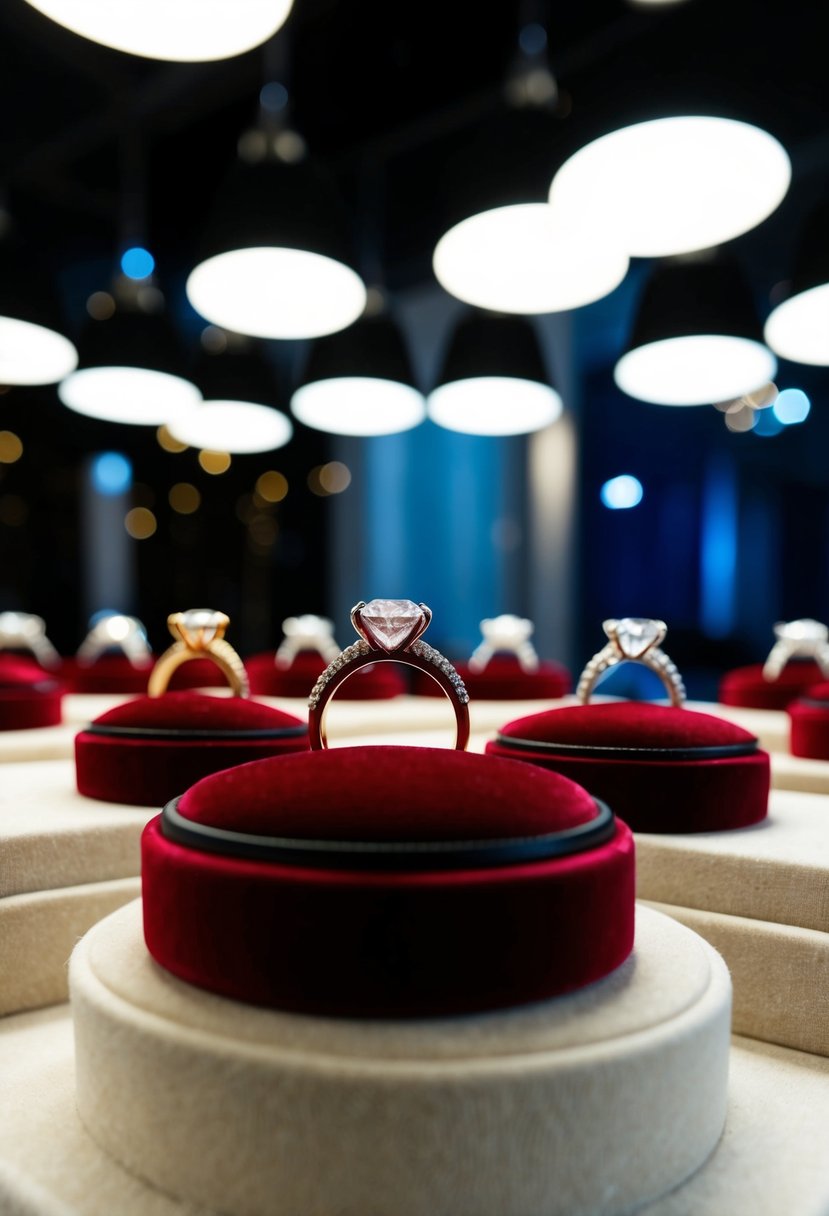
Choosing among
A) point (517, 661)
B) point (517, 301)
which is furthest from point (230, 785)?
point (517, 661)

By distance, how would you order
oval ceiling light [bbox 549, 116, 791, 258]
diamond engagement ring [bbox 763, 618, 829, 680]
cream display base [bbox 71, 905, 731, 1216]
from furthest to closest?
diamond engagement ring [bbox 763, 618, 829, 680] < oval ceiling light [bbox 549, 116, 791, 258] < cream display base [bbox 71, 905, 731, 1216]

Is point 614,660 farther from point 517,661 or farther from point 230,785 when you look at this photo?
point 517,661

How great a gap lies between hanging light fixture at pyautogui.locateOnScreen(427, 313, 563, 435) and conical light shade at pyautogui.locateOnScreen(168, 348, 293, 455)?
0.69 m

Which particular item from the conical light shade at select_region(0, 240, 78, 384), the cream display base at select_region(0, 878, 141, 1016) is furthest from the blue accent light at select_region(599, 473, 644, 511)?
the cream display base at select_region(0, 878, 141, 1016)

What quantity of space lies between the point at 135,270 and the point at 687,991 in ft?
16.7

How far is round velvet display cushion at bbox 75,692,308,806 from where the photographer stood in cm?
109

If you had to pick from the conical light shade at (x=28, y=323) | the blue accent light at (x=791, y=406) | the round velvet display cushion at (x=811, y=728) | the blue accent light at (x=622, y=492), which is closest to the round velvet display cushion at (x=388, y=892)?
the round velvet display cushion at (x=811, y=728)

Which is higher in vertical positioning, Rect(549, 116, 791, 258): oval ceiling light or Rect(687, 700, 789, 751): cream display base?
Rect(549, 116, 791, 258): oval ceiling light

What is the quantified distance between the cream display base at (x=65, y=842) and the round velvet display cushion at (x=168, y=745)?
0.09 ft

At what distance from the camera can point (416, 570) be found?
5.42m

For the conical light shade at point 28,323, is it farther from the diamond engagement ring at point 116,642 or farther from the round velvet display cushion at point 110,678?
the round velvet display cushion at point 110,678

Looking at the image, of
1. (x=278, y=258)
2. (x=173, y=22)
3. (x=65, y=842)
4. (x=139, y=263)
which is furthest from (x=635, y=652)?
(x=139, y=263)

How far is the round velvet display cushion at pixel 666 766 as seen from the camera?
3.16ft

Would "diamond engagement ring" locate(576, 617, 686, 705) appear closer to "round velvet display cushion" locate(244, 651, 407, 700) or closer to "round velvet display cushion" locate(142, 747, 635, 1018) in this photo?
"round velvet display cushion" locate(142, 747, 635, 1018)
